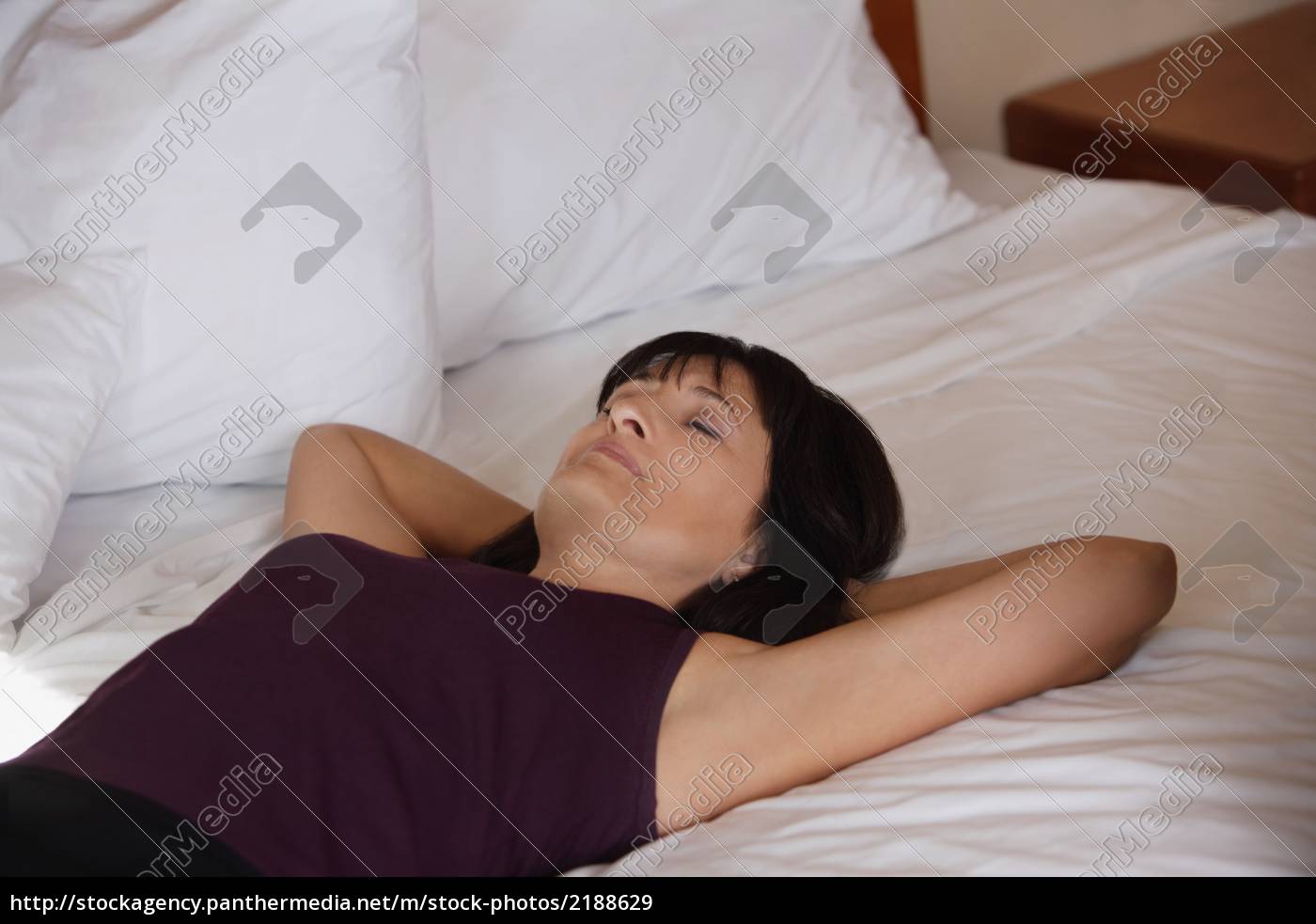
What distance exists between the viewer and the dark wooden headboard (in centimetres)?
229

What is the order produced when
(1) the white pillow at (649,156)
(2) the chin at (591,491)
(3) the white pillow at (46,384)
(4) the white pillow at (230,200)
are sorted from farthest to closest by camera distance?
(1) the white pillow at (649,156)
(4) the white pillow at (230,200)
(3) the white pillow at (46,384)
(2) the chin at (591,491)

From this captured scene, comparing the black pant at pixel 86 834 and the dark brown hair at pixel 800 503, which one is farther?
the dark brown hair at pixel 800 503

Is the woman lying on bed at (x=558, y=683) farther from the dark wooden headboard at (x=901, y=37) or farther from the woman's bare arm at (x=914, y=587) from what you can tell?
the dark wooden headboard at (x=901, y=37)

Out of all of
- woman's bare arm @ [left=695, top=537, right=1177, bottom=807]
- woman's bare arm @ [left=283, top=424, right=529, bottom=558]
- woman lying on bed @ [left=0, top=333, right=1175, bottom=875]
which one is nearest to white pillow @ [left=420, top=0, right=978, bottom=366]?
woman's bare arm @ [left=283, top=424, right=529, bottom=558]

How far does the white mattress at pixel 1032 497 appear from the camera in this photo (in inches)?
31.5

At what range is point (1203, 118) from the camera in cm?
223

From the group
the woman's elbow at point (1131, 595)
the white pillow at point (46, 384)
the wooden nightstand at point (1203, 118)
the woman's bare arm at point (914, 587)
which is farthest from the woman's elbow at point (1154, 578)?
the wooden nightstand at point (1203, 118)

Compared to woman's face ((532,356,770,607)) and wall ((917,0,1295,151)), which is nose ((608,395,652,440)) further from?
wall ((917,0,1295,151))

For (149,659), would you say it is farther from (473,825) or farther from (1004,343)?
(1004,343)

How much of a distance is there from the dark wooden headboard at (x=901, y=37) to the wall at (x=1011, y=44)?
0.04m

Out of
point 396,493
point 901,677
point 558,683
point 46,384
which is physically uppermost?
point 46,384

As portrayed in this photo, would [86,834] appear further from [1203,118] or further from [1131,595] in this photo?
[1203,118]

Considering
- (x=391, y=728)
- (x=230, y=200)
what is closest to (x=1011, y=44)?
(x=230, y=200)

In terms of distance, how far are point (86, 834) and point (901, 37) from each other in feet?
6.61
